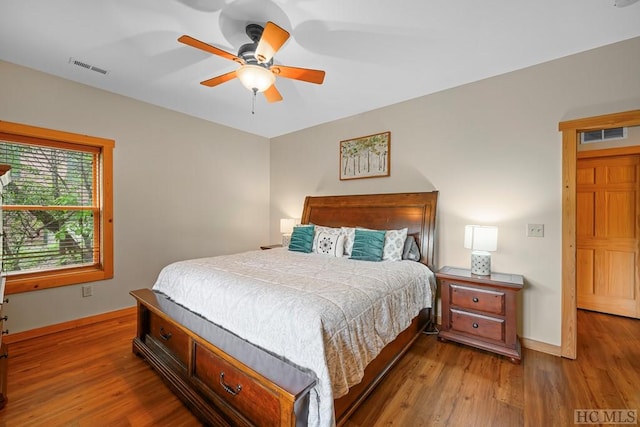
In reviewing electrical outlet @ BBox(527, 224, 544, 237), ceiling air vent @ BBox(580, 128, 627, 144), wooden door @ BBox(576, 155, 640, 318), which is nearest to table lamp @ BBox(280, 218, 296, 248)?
electrical outlet @ BBox(527, 224, 544, 237)

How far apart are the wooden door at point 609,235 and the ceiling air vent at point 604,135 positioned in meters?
0.24

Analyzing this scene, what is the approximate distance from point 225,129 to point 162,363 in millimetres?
3460

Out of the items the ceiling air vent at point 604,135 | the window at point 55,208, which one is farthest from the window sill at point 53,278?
the ceiling air vent at point 604,135

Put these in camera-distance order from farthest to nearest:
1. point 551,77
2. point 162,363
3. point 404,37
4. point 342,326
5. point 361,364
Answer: point 551,77
point 404,37
point 162,363
point 361,364
point 342,326

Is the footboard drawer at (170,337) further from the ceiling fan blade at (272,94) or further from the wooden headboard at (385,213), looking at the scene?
the wooden headboard at (385,213)

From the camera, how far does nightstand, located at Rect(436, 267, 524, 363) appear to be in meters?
2.29

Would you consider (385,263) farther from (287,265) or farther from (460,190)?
(460,190)

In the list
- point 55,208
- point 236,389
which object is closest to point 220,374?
point 236,389

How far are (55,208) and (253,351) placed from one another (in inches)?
116

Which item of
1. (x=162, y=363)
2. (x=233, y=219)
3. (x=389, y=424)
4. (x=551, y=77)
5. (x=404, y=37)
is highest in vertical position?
(x=404, y=37)

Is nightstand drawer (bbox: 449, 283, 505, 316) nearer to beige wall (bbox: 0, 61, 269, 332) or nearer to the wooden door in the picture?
the wooden door

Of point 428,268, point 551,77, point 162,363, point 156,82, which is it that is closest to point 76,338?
point 162,363

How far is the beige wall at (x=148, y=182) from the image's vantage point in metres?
2.72

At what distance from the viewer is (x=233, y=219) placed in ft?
14.8
